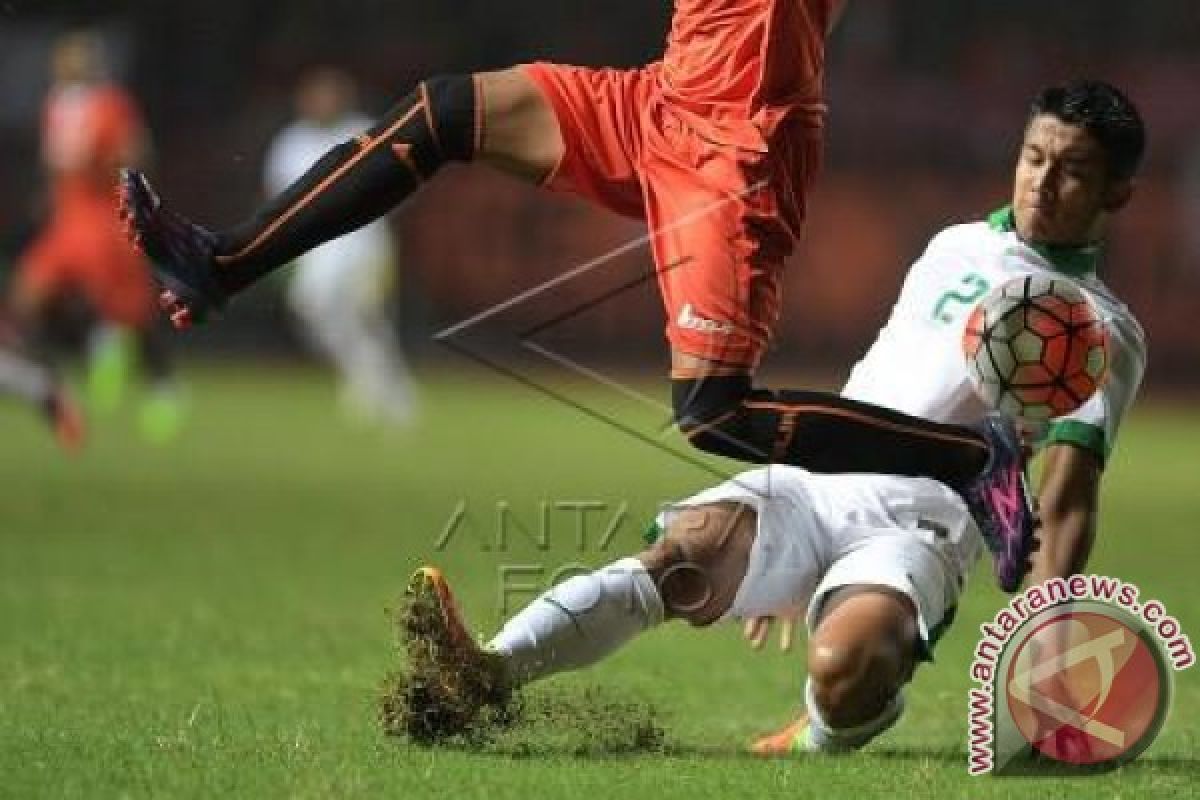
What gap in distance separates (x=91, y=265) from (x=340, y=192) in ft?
38.5

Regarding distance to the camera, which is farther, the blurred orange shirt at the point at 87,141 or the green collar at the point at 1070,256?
the blurred orange shirt at the point at 87,141

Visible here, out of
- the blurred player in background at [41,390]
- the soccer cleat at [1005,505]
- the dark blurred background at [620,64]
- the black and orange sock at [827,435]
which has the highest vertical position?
the black and orange sock at [827,435]

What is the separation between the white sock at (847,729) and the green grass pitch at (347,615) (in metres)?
0.13

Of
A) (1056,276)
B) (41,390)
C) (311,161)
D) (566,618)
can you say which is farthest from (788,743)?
(311,161)

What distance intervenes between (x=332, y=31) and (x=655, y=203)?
781 inches

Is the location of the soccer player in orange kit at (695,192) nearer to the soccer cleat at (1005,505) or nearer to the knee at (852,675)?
the soccer cleat at (1005,505)

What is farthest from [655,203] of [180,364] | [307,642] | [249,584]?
[180,364]

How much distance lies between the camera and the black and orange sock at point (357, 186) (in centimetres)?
648

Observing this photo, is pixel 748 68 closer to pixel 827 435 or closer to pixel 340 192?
pixel 827 435

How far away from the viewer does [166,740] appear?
6332 mm

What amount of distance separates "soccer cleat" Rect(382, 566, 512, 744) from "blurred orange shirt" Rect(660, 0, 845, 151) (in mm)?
1486

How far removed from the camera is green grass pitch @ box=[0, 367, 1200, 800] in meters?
5.94

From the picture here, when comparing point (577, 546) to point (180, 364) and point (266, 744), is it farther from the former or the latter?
point (180, 364)

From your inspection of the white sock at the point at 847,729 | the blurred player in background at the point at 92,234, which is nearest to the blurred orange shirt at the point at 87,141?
the blurred player in background at the point at 92,234
